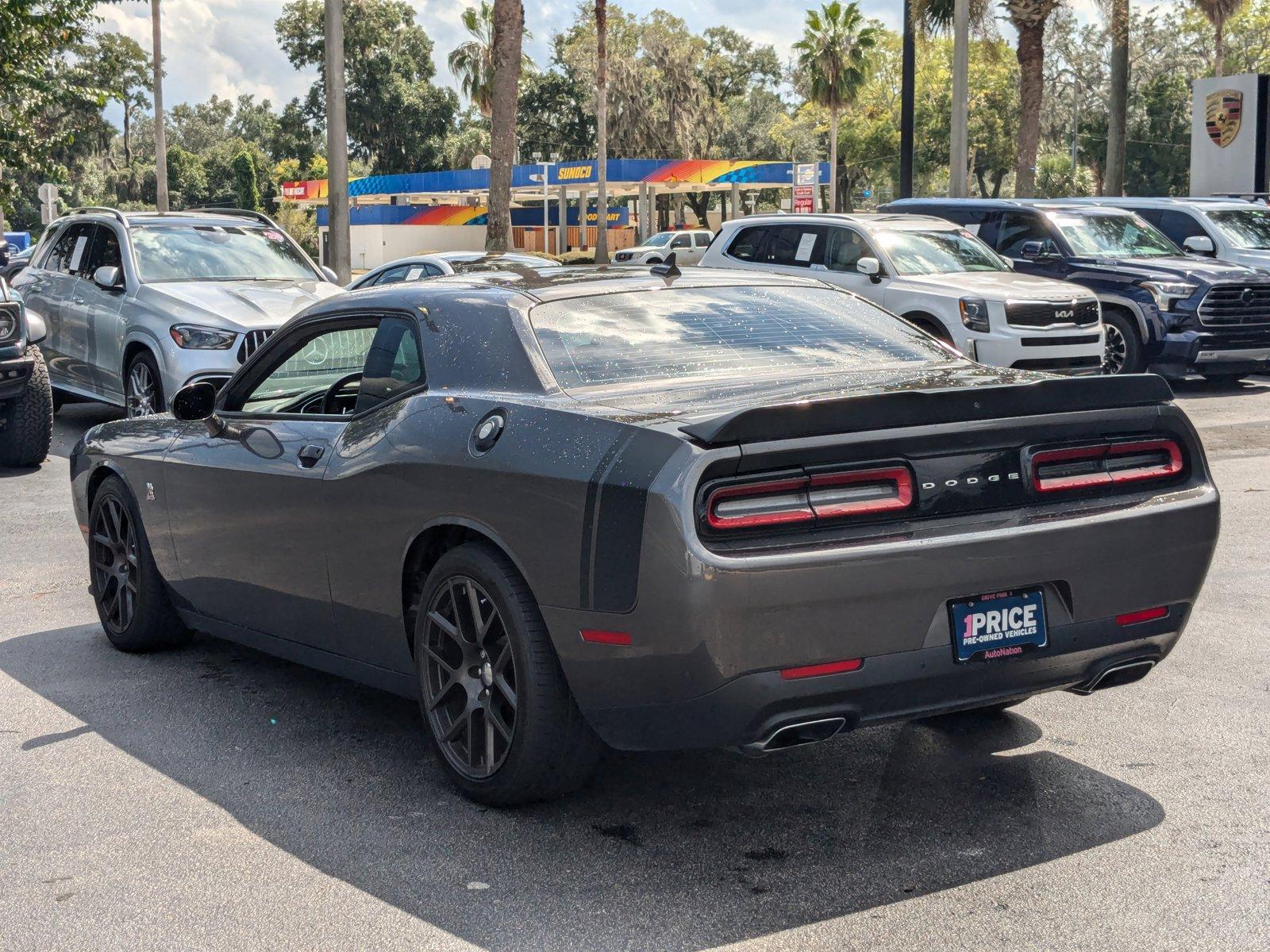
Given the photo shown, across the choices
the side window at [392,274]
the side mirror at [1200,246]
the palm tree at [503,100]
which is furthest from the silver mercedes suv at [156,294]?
the side mirror at [1200,246]

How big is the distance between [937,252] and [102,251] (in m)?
7.88

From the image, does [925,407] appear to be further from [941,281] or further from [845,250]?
[845,250]

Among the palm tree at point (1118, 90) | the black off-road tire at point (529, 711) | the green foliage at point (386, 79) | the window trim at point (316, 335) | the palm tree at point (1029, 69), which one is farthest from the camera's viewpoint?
the green foliage at point (386, 79)

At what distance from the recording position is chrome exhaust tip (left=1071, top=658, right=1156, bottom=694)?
4.48 metres

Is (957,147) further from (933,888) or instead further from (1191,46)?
(1191,46)

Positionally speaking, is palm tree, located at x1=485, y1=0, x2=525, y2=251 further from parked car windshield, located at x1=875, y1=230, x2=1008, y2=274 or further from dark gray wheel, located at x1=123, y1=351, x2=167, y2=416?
dark gray wheel, located at x1=123, y1=351, x2=167, y2=416

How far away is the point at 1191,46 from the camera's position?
8588 centimetres

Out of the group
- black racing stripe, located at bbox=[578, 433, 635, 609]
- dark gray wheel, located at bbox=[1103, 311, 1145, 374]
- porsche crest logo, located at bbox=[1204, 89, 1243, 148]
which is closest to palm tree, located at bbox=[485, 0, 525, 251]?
dark gray wheel, located at bbox=[1103, 311, 1145, 374]

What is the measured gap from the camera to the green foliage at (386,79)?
79062 millimetres

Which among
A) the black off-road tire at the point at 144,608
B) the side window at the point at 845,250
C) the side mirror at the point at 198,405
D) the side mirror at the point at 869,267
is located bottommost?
the black off-road tire at the point at 144,608

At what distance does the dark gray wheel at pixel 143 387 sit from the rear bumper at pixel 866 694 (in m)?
8.99

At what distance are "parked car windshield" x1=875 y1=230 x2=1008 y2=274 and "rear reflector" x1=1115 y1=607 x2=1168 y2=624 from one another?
10679 millimetres

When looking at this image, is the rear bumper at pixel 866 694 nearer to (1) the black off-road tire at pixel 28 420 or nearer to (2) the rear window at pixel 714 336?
(2) the rear window at pixel 714 336

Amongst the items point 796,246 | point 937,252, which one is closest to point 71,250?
point 796,246
